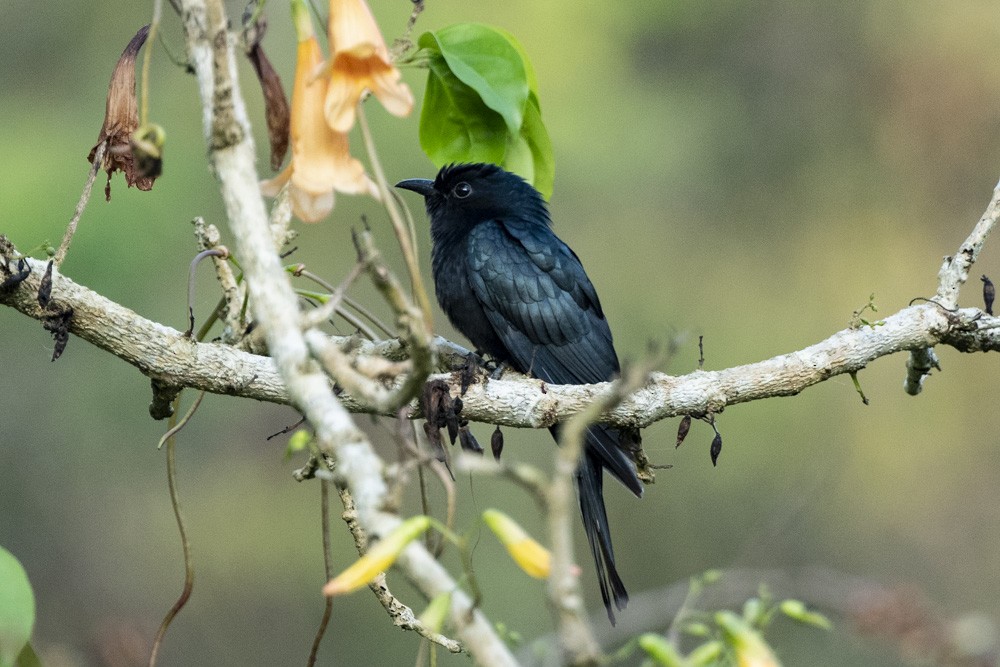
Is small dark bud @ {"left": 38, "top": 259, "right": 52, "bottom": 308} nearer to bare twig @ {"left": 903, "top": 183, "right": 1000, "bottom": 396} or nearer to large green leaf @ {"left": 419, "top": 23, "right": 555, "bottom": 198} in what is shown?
large green leaf @ {"left": 419, "top": 23, "right": 555, "bottom": 198}

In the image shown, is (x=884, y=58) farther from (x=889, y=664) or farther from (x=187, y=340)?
(x=187, y=340)

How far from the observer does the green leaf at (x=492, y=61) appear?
250 centimetres

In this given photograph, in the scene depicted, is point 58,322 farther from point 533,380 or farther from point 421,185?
point 421,185

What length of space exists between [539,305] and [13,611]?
3221 millimetres

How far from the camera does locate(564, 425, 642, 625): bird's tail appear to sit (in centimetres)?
364

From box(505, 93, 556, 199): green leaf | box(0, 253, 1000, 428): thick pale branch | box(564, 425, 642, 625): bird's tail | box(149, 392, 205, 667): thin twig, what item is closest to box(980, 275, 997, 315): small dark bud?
box(0, 253, 1000, 428): thick pale branch

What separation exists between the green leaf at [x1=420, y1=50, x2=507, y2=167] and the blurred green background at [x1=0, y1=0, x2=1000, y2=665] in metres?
4.81

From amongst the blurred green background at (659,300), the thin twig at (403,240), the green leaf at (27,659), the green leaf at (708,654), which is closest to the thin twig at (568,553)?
the green leaf at (708,654)

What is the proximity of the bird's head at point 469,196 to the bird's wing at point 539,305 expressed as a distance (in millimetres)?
189

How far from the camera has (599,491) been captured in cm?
416

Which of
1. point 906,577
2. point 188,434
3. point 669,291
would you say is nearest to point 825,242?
point 669,291

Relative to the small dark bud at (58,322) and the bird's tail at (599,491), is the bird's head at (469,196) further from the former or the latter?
the small dark bud at (58,322)

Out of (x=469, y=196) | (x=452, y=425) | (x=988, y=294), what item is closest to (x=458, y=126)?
(x=452, y=425)

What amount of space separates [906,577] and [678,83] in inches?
189
